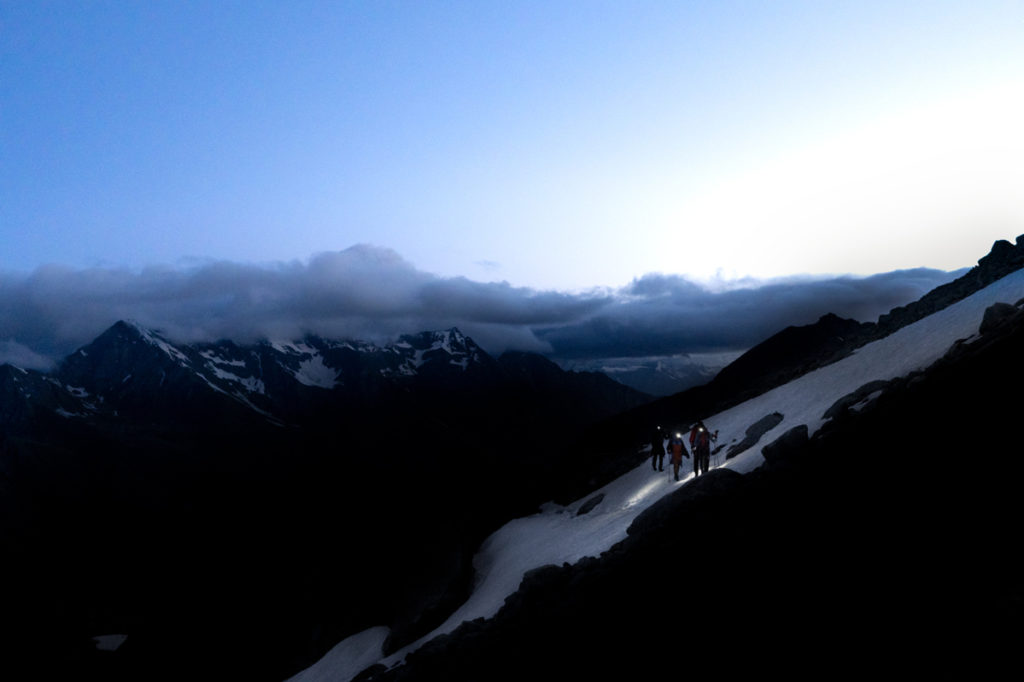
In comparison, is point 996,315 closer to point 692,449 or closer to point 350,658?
point 692,449

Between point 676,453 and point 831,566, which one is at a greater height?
point 676,453

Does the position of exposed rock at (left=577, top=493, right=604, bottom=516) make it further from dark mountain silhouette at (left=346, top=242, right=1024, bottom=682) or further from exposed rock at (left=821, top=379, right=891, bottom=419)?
exposed rock at (left=821, top=379, right=891, bottom=419)

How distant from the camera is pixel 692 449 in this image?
101 feet

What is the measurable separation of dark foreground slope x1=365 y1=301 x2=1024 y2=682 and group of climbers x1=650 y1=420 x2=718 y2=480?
204 inches

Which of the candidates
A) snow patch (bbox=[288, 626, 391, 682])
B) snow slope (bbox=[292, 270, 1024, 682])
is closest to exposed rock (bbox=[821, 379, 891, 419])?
snow slope (bbox=[292, 270, 1024, 682])

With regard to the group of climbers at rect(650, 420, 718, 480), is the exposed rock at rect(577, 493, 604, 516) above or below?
below

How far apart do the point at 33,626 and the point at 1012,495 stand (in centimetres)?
25753

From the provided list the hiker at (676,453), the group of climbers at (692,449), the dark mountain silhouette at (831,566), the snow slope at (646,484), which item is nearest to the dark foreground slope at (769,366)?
the snow slope at (646,484)

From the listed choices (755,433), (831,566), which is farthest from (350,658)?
(831,566)

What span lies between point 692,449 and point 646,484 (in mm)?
6110

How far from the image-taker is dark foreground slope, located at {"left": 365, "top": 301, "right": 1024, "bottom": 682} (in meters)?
12.6

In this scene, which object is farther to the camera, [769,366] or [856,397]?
[769,366]

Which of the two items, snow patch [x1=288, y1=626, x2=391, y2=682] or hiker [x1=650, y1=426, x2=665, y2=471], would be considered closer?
snow patch [x1=288, y1=626, x2=391, y2=682]

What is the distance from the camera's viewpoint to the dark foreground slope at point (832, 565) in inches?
495
